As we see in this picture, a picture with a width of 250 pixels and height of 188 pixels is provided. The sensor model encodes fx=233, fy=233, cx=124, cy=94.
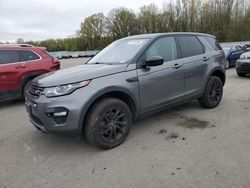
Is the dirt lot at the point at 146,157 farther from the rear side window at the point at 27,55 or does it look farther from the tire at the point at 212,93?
the rear side window at the point at 27,55

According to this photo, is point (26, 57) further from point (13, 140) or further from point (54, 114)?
point (54, 114)

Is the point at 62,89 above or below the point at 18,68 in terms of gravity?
below

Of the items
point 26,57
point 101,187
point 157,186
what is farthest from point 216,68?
point 26,57

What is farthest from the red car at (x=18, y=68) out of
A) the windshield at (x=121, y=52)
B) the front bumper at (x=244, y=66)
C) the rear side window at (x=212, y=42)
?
the front bumper at (x=244, y=66)

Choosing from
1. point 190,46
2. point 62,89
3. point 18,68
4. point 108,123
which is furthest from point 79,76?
point 18,68

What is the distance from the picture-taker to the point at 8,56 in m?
6.56

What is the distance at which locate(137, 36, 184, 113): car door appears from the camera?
3938mm

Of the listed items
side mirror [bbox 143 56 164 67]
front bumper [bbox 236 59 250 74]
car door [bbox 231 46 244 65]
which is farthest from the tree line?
side mirror [bbox 143 56 164 67]

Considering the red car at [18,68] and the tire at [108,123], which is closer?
the tire at [108,123]

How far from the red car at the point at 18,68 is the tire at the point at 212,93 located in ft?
14.9

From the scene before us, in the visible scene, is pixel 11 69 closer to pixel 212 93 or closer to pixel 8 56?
pixel 8 56

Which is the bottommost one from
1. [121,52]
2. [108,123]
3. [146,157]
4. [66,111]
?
[146,157]

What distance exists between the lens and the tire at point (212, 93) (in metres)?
5.25

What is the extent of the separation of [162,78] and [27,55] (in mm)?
4503
